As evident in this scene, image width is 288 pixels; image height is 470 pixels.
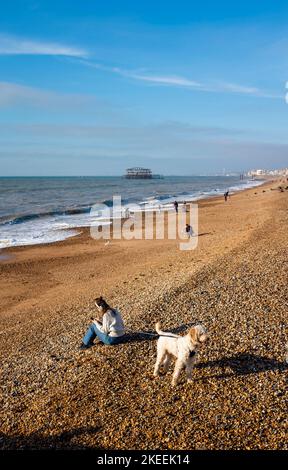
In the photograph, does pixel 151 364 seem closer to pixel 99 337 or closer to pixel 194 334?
pixel 99 337

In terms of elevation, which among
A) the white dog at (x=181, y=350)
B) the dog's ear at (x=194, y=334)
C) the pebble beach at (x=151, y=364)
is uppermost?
the dog's ear at (x=194, y=334)

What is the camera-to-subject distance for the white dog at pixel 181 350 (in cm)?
664

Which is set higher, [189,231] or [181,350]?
[189,231]

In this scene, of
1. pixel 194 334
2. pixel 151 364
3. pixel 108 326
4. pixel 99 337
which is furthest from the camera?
pixel 99 337

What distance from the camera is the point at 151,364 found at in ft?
26.3

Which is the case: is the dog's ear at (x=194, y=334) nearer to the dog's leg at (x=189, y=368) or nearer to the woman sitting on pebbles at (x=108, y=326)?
the dog's leg at (x=189, y=368)

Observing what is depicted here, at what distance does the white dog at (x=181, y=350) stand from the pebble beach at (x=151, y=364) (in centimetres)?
27

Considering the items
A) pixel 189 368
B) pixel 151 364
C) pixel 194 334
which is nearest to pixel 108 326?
pixel 151 364

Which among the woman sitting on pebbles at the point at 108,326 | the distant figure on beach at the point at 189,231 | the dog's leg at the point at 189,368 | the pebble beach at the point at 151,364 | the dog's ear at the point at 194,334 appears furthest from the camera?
the distant figure on beach at the point at 189,231

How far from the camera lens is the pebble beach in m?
6.10

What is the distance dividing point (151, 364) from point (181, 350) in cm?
130

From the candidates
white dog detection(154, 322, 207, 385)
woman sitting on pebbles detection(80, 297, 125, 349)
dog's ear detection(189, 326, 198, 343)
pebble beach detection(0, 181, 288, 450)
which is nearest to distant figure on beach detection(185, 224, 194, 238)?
pebble beach detection(0, 181, 288, 450)

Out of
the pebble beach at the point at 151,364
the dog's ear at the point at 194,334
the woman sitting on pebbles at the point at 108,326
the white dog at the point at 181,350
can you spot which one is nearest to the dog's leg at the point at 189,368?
the white dog at the point at 181,350
